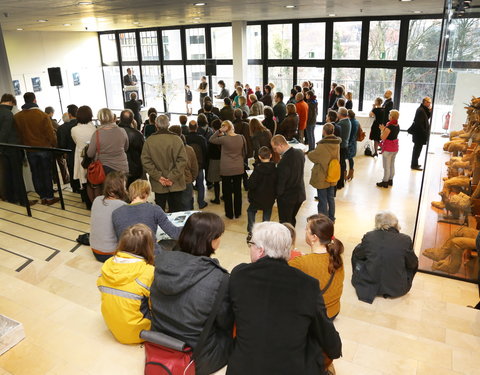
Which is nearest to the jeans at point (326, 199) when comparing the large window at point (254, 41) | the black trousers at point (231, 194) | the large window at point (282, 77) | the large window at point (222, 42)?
the black trousers at point (231, 194)

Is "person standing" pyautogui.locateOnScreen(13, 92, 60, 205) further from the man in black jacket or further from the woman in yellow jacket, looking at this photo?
the woman in yellow jacket

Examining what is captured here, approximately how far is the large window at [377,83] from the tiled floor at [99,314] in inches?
311

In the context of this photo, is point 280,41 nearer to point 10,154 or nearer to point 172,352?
point 10,154

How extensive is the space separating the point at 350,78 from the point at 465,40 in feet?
23.6

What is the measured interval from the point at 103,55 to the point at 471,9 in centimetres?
1542

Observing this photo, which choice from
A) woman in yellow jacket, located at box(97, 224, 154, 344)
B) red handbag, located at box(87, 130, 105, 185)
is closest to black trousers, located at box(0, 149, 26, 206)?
red handbag, located at box(87, 130, 105, 185)

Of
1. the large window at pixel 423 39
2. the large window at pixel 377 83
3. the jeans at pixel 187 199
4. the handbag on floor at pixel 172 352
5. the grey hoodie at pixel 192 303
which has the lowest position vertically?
the jeans at pixel 187 199

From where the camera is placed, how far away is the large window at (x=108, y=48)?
17375mm

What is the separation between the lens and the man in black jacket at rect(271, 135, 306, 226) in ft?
16.4

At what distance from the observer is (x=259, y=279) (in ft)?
6.49

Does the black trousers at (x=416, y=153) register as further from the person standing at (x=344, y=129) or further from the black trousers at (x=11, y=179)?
the black trousers at (x=11, y=179)

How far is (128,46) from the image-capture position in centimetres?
1700

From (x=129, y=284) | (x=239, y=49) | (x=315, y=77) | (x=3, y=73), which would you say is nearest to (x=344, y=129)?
(x=129, y=284)

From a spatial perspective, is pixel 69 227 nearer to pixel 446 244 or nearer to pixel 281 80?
pixel 446 244
